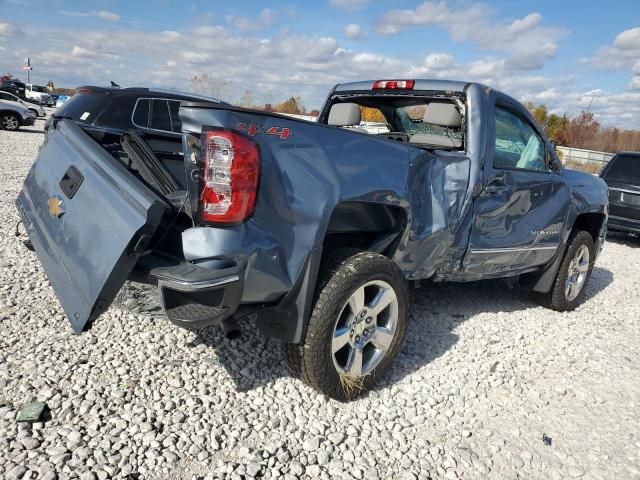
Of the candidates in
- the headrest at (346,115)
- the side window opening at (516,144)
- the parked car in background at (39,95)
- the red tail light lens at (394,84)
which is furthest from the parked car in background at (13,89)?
the side window opening at (516,144)

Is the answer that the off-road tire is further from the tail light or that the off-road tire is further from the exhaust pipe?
the tail light

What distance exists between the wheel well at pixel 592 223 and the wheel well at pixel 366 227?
10.2ft

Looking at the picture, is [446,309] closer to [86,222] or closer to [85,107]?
[86,222]

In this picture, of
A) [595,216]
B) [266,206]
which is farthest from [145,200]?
[595,216]

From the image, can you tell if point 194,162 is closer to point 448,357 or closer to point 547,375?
point 448,357

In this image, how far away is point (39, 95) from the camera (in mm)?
44562

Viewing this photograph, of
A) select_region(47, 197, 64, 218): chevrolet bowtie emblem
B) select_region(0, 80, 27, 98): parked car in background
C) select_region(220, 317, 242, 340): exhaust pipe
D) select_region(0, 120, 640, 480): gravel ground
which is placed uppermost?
select_region(47, 197, 64, 218): chevrolet bowtie emblem

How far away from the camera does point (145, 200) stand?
2207 mm

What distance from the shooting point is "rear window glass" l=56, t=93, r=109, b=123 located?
674 centimetres

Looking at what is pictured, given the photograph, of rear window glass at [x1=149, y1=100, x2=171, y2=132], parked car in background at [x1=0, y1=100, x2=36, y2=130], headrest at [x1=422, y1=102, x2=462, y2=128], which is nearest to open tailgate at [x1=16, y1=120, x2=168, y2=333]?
headrest at [x1=422, y1=102, x2=462, y2=128]

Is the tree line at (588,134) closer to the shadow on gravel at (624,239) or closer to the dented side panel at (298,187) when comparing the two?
the shadow on gravel at (624,239)

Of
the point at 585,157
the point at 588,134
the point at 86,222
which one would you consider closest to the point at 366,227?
the point at 86,222

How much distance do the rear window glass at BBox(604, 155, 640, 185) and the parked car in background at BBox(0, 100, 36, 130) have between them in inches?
778

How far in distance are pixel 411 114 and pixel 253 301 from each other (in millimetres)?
2877
